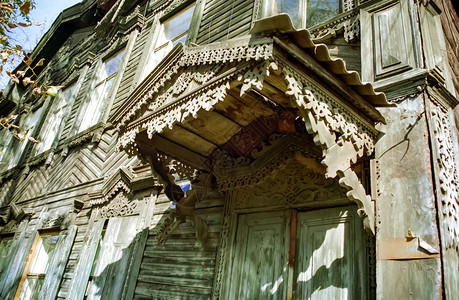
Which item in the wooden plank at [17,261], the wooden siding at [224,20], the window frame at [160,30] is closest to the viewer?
the wooden siding at [224,20]

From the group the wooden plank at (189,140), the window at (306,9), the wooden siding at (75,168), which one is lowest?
the wooden plank at (189,140)

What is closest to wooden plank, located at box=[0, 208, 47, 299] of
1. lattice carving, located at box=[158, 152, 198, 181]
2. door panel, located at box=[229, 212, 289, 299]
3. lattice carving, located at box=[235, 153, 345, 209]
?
lattice carving, located at box=[158, 152, 198, 181]

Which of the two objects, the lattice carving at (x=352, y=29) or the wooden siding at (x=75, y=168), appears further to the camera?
the wooden siding at (x=75, y=168)

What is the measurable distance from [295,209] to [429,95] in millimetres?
1699

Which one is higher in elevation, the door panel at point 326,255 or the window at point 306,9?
the window at point 306,9

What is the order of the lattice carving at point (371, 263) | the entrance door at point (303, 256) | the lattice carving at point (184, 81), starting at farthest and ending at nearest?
the lattice carving at point (184, 81)
the entrance door at point (303, 256)
the lattice carving at point (371, 263)

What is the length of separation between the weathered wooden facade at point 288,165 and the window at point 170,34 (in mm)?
1026

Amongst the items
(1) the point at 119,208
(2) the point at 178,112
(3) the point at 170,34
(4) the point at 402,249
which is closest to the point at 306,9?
(2) the point at 178,112

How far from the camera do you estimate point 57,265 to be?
275 inches

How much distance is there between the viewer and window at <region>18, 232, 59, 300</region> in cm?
782

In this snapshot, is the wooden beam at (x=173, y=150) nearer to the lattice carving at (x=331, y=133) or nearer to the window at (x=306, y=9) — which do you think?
the lattice carving at (x=331, y=133)

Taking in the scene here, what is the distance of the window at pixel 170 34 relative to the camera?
7.89 meters

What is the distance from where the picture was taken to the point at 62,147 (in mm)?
9641

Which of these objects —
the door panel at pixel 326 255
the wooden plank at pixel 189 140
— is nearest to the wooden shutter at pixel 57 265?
the wooden plank at pixel 189 140
